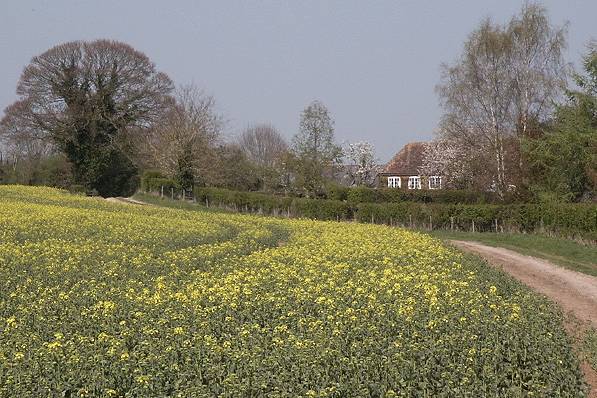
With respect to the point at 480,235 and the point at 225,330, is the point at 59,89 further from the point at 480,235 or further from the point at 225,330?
the point at 225,330

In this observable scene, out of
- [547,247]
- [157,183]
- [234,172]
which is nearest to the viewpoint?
[547,247]

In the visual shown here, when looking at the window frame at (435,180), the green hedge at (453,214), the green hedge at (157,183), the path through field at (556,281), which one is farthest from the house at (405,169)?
the path through field at (556,281)

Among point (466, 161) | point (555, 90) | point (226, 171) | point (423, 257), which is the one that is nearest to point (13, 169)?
point (226, 171)

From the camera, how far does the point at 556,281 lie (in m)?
24.2

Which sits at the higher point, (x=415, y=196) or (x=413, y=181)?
(x=413, y=181)

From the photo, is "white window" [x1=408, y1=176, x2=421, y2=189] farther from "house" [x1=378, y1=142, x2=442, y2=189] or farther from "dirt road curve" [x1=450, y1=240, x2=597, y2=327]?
"dirt road curve" [x1=450, y1=240, x2=597, y2=327]

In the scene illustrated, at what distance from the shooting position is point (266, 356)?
9078 mm

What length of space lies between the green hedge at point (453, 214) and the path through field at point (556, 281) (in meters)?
6.00

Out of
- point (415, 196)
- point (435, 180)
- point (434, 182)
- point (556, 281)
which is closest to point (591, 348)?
point (556, 281)

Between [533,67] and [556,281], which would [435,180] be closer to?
[533,67]

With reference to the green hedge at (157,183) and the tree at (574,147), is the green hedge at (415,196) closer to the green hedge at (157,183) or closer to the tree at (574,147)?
the tree at (574,147)

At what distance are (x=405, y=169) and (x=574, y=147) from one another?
1443 inches

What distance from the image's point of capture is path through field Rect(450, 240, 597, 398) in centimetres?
2008

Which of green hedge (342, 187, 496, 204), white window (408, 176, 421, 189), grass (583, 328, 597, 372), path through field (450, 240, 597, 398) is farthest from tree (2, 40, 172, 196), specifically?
grass (583, 328, 597, 372)
